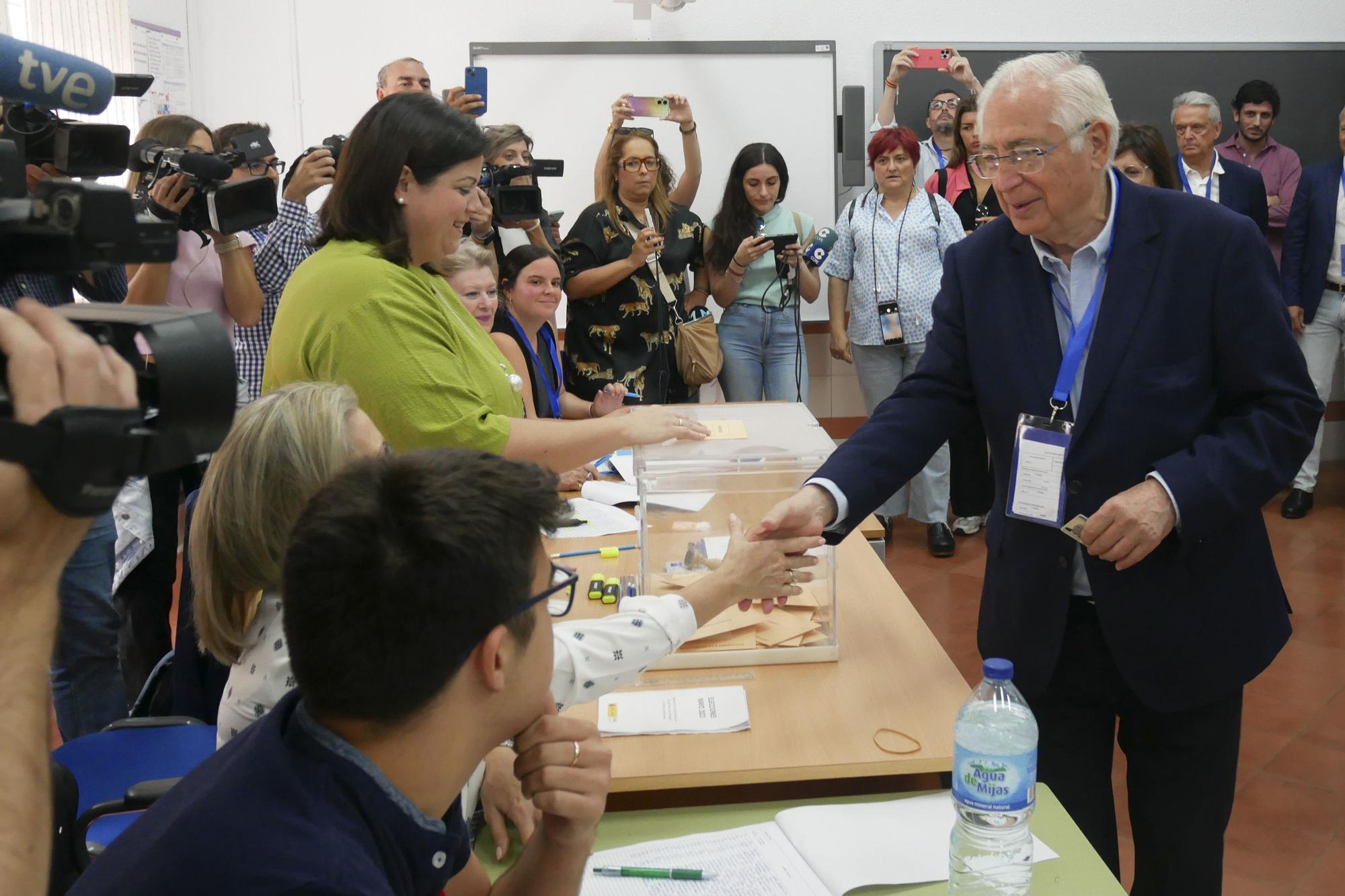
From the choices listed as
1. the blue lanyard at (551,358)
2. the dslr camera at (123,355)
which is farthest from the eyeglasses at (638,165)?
the dslr camera at (123,355)

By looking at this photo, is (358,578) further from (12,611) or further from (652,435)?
(652,435)

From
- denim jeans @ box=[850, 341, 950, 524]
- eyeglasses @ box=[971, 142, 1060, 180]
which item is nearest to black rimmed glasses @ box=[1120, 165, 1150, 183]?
denim jeans @ box=[850, 341, 950, 524]

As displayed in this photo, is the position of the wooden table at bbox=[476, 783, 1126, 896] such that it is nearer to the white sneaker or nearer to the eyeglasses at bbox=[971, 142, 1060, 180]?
the eyeglasses at bbox=[971, 142, 1060, 180]

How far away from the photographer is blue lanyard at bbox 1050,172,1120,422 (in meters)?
1.79

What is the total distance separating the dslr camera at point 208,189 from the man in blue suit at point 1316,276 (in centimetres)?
501

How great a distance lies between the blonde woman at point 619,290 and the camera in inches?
173

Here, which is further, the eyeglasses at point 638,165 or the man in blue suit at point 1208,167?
the man in blue suit at point 1208,167

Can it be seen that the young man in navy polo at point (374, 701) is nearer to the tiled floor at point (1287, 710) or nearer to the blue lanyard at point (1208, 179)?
the tiled floor at point (1287, 710)

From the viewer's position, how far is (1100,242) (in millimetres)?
1812

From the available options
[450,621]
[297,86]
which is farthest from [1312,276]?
[450,621]

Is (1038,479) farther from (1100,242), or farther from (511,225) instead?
(511,225)

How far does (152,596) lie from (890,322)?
3216 mm

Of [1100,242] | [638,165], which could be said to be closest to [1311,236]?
[638,165]

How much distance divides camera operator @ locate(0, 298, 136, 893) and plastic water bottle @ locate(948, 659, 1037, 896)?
0.96 meters
